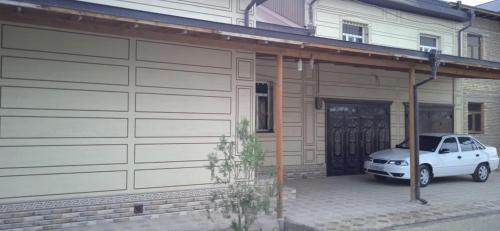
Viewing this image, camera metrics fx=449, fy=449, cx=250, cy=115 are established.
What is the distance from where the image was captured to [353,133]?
47.6 ft

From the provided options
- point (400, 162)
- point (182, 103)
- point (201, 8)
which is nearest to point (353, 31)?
point (400, 162)

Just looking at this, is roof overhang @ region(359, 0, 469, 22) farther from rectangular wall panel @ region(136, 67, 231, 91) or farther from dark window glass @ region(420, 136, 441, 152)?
rectangular wall panel @ region(136, 67, 231, 91)

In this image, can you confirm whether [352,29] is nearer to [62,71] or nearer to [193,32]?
[193,32]

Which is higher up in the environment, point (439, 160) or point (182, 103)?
point (182, 103)

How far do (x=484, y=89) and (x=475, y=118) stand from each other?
1202 millimetres

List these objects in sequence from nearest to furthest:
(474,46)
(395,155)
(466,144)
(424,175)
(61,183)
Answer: (61,183) → (424,175) → (395,155) → (466,144) → (474,46)

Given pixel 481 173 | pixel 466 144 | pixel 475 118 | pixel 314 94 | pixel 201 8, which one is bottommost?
pixel 481 173

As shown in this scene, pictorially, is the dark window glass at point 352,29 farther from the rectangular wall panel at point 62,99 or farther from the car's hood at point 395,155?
the rectangular wall panel at point 62,99

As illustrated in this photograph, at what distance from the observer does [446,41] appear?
16531 mm

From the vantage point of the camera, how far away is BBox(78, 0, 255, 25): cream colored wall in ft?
28.6

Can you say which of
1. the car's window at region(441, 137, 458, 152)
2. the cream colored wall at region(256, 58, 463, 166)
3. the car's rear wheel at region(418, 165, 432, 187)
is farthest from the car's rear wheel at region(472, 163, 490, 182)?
the cream colored wall at region(256, 58, 463, 166)

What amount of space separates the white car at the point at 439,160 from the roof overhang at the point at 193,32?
3394 mm

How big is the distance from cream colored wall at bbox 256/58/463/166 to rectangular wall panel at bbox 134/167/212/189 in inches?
142

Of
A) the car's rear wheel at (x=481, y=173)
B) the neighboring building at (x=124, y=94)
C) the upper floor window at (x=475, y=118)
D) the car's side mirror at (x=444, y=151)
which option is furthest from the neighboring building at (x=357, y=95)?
the neighboring building at (x=124, y=94)
